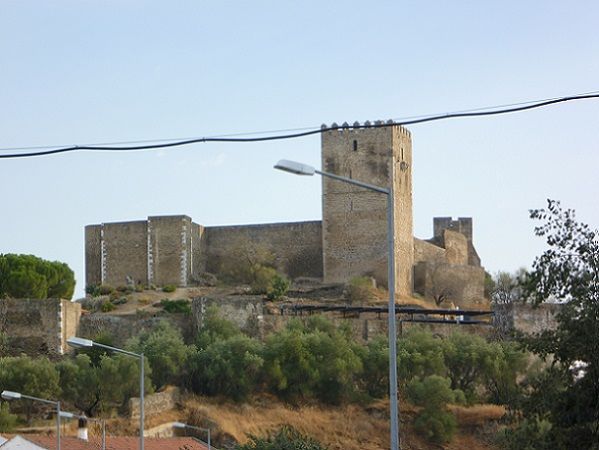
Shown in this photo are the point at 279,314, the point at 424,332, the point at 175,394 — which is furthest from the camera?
the point at 279,314

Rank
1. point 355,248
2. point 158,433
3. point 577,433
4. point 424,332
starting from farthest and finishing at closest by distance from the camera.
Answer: point 355,248 → point 424,332 → point 158,433 → point 577,433

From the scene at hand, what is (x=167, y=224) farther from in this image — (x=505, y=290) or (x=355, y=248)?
(x=505, y=290)

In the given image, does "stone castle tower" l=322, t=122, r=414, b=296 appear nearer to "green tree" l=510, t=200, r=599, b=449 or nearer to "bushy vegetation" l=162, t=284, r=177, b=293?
"bushy vegetation" l=162, t=284, r=177, b=293

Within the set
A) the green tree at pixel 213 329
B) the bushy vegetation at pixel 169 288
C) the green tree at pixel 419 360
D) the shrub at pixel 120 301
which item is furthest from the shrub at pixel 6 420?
the bushy vegetation at pixel 169 288

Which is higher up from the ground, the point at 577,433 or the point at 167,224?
the point at 167,224

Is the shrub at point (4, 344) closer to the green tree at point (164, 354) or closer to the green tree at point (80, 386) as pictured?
the green tree at point (164, 354)

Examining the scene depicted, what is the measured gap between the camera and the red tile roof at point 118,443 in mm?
39688

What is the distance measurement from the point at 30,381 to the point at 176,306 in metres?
13.4

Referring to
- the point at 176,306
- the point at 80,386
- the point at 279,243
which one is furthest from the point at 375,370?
the point at 279,243

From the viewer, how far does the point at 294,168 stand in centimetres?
1992

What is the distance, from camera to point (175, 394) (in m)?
52.2

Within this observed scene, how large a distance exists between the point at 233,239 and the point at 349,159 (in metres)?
6.87

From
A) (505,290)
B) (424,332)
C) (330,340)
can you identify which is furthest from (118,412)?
(505,290)

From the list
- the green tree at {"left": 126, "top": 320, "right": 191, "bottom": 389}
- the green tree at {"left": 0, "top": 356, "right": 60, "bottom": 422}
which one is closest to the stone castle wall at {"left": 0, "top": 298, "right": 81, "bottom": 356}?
the green tree at {"left": 126, "top": 320, "right": 191, "bottom": 389}
